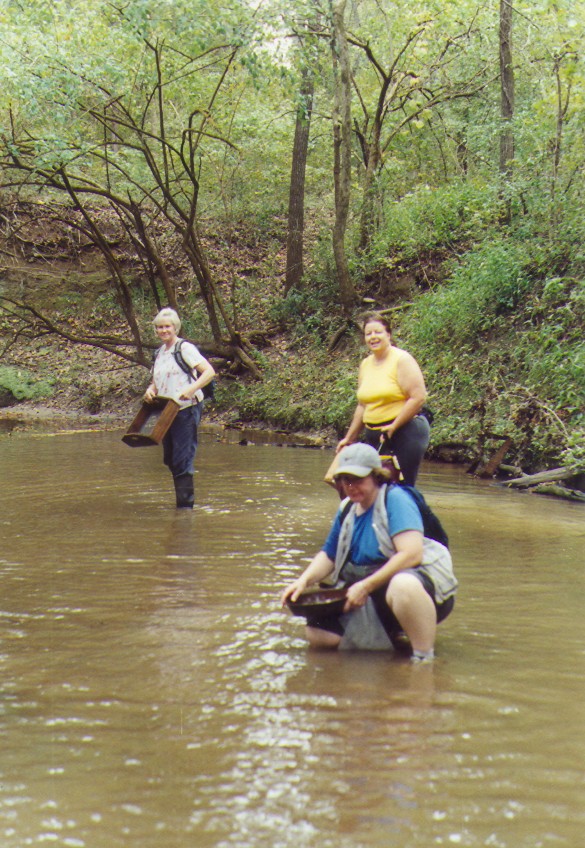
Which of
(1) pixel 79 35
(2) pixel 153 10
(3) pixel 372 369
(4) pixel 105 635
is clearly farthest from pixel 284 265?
(4) pixel 105 635

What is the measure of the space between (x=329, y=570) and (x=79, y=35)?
14.4 m

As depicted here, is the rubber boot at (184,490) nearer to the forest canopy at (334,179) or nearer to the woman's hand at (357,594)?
the forest canopy at (334,179)

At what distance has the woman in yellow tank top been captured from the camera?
6.80m

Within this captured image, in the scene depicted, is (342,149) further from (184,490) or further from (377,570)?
(377,570)

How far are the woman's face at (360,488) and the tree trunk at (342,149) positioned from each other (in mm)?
14705

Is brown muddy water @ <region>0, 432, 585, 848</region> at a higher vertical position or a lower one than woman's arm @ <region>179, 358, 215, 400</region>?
lower

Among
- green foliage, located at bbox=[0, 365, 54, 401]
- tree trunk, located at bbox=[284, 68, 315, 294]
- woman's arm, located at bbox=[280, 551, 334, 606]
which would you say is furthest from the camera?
green foliage, located at bbox=[0, 365, 54, 401]

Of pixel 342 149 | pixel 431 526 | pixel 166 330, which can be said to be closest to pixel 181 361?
pixel 166 330

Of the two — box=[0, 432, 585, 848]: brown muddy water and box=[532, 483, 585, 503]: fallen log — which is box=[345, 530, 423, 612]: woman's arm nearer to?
box=[0, 432, 585, 848]: brown muddy water

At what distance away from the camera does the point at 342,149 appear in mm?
19219

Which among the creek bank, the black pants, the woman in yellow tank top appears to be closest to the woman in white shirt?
the woman in yellow tank top

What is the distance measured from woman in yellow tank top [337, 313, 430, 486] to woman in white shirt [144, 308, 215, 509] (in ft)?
8.22

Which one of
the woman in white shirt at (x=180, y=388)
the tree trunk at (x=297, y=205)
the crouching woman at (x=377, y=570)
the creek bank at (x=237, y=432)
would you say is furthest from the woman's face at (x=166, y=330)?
the tree trunk at (x=297, y=205)

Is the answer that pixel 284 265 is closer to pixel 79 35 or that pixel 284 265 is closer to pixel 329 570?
pixel 79 35
